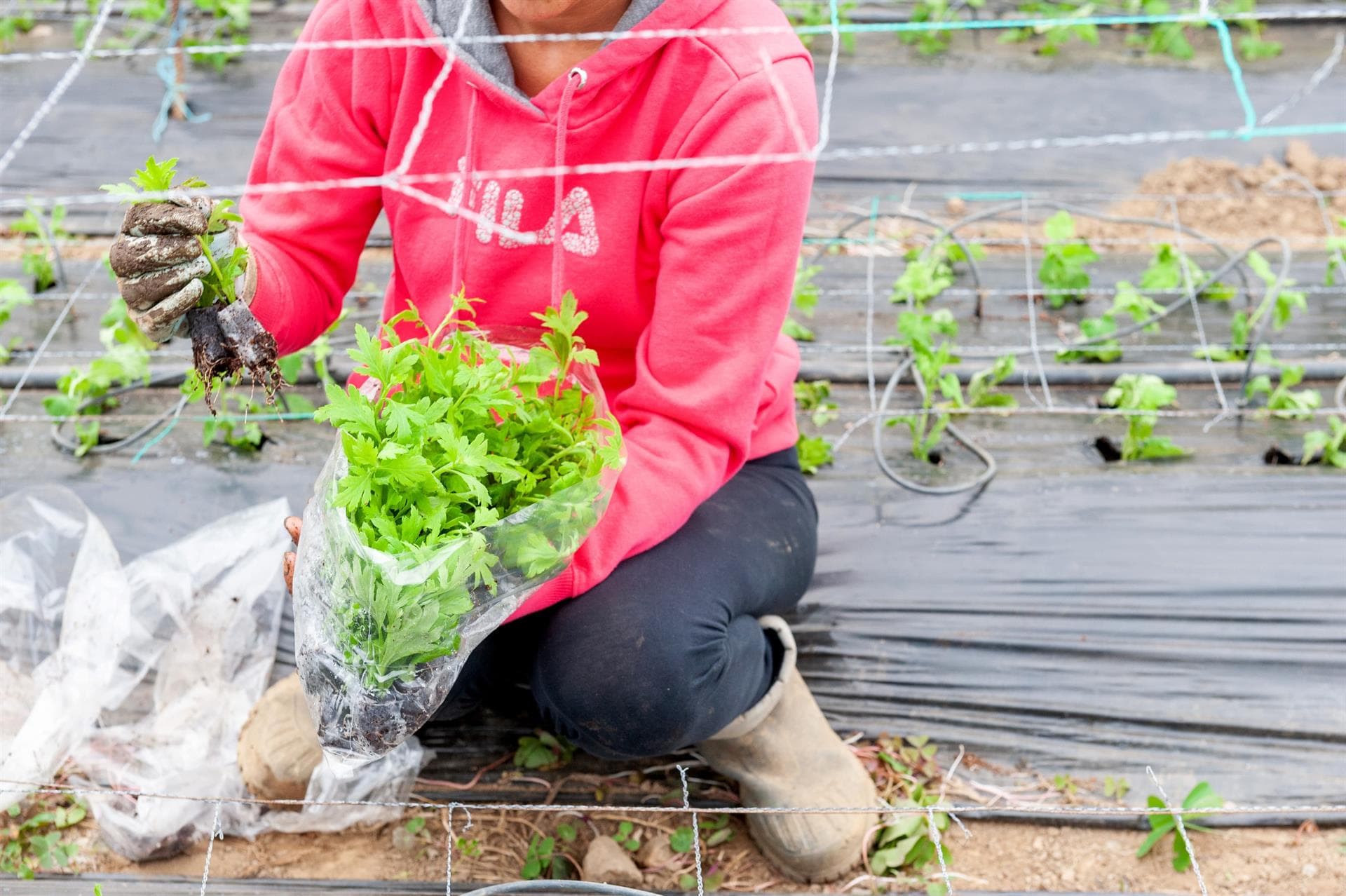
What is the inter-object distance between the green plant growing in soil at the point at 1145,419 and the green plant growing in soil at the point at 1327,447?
0.19 metres

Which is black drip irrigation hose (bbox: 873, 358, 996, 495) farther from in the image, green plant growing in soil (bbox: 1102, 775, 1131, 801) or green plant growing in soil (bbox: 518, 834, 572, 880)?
green plant growing in soil (bbox: 518, 834, 572, 880)

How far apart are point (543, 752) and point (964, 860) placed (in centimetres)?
54

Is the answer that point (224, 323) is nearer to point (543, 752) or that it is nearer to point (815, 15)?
point (543, 752)

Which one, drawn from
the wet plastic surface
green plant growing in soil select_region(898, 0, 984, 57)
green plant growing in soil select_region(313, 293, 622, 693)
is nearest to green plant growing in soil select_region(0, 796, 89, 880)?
the wet plastic surface

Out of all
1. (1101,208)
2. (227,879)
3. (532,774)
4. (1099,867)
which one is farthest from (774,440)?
(1101,208)

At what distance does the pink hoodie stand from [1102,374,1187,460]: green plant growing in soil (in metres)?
0.87

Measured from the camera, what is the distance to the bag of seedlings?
1.00 metres

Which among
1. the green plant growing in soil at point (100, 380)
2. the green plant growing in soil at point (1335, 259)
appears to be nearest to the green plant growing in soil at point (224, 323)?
the green plant growing in soil at point (100, 380)

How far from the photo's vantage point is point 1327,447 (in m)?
1.93

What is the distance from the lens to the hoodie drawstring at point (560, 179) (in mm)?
1205

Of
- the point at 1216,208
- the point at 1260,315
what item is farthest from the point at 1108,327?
the point at 1216,208

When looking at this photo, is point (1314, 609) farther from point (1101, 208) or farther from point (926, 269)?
point (1101, 208)

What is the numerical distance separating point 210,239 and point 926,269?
1.44 m

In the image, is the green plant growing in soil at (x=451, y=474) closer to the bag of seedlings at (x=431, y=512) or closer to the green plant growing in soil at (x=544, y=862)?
the bag of seedlings at (x=431, y=512)
